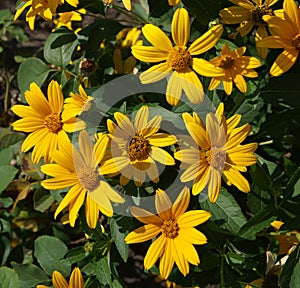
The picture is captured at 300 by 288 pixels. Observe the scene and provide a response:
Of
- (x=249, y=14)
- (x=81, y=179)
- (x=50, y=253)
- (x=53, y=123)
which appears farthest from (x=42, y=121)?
(x=249, y=14)

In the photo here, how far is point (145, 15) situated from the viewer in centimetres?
223

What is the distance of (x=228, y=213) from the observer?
1576 millimetres

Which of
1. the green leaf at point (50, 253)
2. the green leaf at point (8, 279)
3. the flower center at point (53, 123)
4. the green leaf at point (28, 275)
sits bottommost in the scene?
the green leaf at point (28, 275)

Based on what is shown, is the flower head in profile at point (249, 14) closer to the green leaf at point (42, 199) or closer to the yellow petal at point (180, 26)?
the yellow petal at point (180, 26)

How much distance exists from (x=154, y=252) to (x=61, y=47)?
918mm

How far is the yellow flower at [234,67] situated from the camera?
152 cm

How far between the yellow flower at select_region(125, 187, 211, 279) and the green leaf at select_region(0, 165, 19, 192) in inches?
25.2

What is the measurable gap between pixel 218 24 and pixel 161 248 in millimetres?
672

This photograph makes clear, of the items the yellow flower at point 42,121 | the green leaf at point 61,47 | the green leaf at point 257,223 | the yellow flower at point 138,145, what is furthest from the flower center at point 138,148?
the green leaf at point 61,47

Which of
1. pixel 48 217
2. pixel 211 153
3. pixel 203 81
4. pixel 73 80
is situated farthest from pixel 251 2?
pixel 48 217

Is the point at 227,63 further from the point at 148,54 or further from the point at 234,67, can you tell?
the point at 148,54

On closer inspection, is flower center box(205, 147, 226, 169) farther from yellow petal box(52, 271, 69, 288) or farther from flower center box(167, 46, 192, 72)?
yellow petal box(52, 271, 69, 288)

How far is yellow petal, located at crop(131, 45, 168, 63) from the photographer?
1.52 meters

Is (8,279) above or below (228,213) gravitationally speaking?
below
